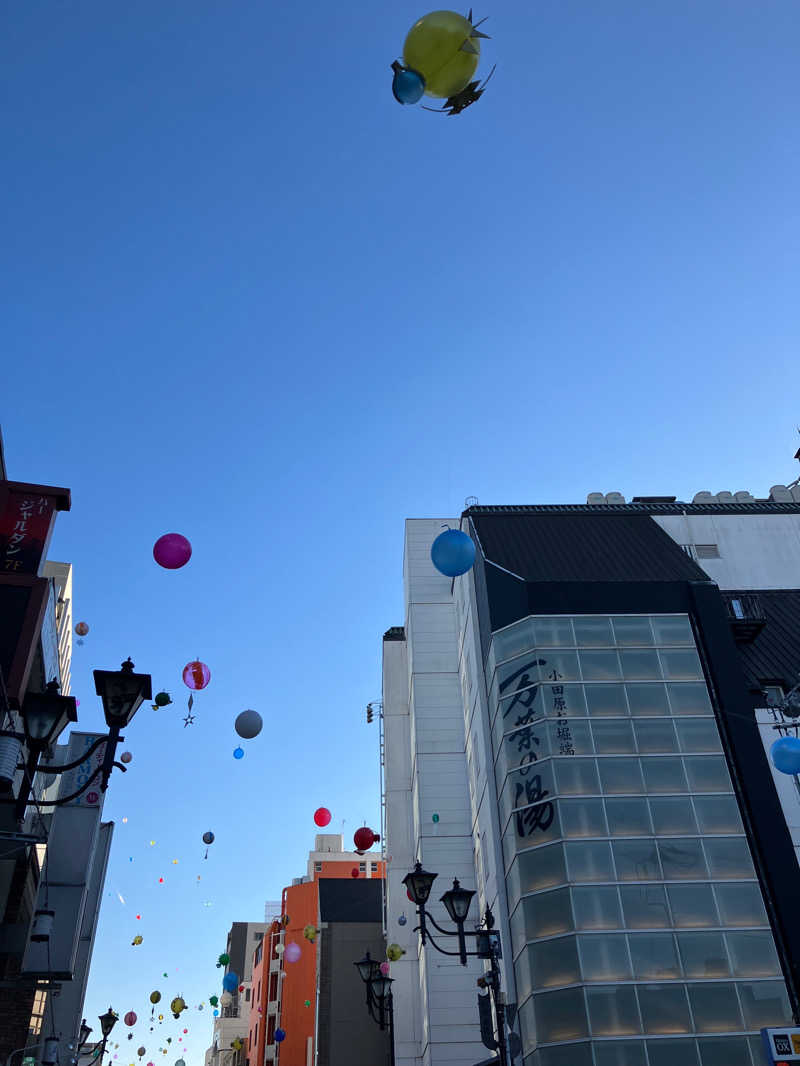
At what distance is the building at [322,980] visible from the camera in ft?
172

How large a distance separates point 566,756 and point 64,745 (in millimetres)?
15821

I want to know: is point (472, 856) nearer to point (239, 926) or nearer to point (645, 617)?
A: point (645, 617)

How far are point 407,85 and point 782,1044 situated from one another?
17642 millimetres

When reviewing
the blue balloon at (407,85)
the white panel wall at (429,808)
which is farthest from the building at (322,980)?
the blue balloon at (407,85)

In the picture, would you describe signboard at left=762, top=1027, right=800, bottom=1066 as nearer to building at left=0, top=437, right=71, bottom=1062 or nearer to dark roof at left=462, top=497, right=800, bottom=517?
building at left=0, top=437, right=71, bottom=1062

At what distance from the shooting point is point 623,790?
27.3 meters

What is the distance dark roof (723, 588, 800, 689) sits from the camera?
102 feet

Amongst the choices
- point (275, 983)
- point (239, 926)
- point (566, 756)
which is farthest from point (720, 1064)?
point (239, 926)

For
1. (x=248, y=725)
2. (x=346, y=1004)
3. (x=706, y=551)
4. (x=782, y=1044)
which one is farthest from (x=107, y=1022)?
(x=346, y=1004)

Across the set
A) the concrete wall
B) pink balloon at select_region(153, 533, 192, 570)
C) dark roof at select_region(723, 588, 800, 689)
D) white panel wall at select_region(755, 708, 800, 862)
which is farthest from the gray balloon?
the concrete wall

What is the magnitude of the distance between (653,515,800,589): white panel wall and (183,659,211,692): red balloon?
2255 centimetres

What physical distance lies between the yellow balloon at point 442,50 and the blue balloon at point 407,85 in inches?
4.0

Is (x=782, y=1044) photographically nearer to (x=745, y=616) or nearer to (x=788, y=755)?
(x=788, y=755)

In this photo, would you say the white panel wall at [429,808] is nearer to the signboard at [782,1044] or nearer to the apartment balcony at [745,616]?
the apartment balcony at [745,616]
